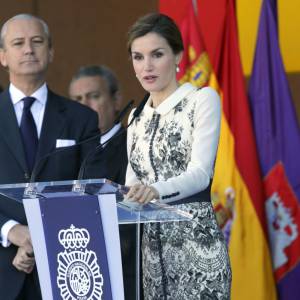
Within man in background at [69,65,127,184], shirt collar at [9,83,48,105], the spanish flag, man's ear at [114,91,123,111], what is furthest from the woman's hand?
man's ear at [114,91,123,111]

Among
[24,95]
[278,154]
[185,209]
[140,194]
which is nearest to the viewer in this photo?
[140,194]

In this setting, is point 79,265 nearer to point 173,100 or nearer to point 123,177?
point 173,100

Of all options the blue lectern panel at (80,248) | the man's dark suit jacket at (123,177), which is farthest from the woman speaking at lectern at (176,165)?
the blue lectern panel at (80,248)

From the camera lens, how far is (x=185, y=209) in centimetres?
305

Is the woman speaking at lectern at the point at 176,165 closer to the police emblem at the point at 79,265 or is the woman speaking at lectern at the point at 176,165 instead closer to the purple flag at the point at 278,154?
the police emblem at the point at 79,265

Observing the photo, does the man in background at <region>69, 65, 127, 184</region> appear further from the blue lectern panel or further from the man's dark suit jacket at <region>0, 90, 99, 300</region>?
the blue lectern panel

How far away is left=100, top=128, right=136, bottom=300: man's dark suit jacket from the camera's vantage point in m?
2.86

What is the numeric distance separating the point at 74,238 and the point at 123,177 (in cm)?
133

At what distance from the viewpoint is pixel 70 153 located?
11.7 ft

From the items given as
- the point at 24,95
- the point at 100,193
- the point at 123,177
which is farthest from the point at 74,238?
the point at 123,177

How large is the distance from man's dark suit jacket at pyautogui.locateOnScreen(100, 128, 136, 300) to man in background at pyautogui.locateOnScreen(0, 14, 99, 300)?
0.54 ft

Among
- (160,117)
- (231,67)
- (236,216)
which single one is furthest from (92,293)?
(231,67)

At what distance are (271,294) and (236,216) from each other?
1.41ft

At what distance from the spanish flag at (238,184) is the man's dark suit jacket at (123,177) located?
673 millimetres
